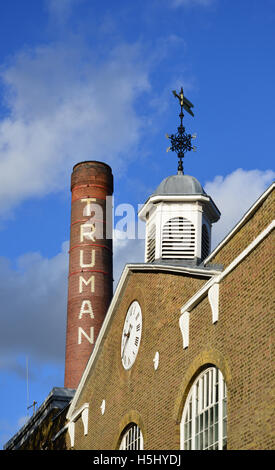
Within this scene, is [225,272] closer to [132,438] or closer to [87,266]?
[132,438]

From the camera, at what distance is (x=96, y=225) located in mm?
50844

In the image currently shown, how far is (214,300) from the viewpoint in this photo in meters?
19.6

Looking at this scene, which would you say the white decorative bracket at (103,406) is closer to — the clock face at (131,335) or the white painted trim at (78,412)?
the white painted trim at (78,412)

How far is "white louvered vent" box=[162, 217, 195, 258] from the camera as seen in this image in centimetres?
2705

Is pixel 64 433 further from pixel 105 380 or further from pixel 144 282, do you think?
pixel 144 282

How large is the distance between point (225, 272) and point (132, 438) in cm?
678

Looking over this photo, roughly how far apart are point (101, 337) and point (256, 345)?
11.3m

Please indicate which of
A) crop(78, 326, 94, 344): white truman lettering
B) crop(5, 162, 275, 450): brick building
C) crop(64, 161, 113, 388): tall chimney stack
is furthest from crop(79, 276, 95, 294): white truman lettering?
crop(5, 162, 275, 450): brick building

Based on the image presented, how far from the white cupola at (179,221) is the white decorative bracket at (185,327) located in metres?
5.39

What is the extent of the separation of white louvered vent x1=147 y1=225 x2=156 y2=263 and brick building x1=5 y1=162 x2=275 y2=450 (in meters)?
0.06

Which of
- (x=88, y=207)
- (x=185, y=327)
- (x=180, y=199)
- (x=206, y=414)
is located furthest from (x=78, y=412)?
(x=88, y=207)

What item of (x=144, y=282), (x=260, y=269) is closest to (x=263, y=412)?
(x=260, y=269)

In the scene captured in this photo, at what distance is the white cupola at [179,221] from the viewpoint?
27.1 meters

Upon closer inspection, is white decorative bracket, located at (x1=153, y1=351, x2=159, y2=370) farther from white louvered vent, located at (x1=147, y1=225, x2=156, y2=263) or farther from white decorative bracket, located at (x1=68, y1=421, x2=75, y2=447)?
white decorative bracket, located at (x1=68, y1=421, x2=75, y2=447)
